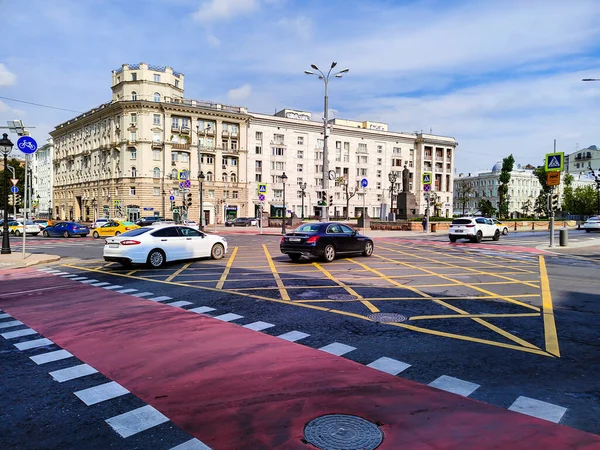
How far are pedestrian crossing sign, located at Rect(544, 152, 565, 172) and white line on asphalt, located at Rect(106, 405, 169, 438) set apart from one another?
23.7 m

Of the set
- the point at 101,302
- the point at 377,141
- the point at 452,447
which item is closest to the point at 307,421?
the point at 452,447

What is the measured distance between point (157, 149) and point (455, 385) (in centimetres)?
7239

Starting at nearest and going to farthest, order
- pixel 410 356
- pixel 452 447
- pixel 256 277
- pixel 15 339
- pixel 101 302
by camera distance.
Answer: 1. pixel 452 447
2. pixel 410 356
3. pixel 15 339
4. pixel 101 302
5. pixel 256 277

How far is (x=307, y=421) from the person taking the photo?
3754 mm

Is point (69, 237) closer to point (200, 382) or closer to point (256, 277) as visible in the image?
point (256, 277)

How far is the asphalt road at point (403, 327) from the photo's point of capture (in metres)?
3.96

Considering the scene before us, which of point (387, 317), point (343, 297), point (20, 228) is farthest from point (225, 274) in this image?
point (20, 228)

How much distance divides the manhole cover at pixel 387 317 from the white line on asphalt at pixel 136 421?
4.33m

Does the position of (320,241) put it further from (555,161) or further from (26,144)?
(555,161)

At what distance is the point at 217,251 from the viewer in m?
17.0

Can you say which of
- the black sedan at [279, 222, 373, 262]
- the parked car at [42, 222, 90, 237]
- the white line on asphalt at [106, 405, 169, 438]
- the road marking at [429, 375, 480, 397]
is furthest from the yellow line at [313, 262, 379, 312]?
the parked car at [42, 222, 90, 237]

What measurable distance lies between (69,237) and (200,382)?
35.4 meters

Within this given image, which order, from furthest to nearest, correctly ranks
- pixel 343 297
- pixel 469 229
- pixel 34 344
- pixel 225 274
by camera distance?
pixel 469 229 < pixel 225 274 < pixel 343 297 < pixel 34 344

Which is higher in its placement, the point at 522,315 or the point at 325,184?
the point at 325,184
